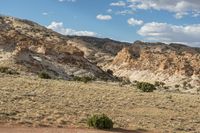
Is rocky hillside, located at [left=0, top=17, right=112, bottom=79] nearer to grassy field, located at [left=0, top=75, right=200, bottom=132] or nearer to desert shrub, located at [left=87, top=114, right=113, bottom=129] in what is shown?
grassy field, located at [left=0, top=75, right=200, bottom=132]

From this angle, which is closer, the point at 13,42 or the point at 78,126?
the point at 78,126

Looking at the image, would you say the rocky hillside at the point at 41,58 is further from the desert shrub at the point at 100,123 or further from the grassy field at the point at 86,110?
the desert shrub at the point at 100,123

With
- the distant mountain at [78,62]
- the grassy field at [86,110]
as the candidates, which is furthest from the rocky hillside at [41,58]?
the grassy field at [86,110]

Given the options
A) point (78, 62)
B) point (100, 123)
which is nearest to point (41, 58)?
point (78, 62)

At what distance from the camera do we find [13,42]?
86.2 metres

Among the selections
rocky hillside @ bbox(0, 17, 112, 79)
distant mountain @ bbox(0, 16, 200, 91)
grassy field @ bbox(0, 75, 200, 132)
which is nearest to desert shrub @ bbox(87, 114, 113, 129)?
grassy field @ bbox(0, 75, 200, 132)

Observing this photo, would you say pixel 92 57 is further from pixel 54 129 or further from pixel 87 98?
pixel 54 129

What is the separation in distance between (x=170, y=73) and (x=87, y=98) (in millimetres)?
67117

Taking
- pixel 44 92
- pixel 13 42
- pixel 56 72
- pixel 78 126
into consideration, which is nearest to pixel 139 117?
pixel 78 126

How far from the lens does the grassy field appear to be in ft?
82.6

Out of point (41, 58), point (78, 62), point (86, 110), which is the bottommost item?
point (86, 110)

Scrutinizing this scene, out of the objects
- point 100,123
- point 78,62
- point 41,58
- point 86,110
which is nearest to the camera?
point 100,123

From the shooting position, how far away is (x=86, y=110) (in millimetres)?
29688

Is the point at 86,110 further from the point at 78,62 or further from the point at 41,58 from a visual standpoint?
the point at 78,62
